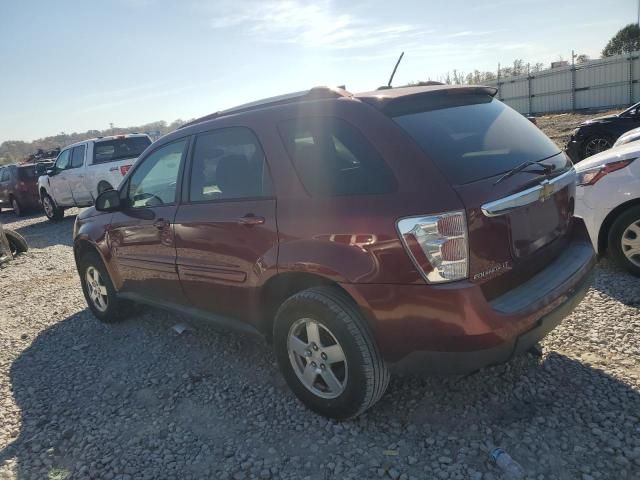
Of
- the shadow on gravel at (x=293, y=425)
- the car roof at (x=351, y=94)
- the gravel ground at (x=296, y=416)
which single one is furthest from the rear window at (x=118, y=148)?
the car roof at (x=351, y=94)

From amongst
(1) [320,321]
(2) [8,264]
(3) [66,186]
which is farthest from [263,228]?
(3) [66,186]

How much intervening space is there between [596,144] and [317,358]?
10.5 meters

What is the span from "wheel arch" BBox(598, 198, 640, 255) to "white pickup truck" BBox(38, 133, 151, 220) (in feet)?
31.6

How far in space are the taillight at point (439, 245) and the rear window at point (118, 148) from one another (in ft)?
35.2

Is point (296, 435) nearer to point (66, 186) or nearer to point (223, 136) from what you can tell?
point (223, 136)

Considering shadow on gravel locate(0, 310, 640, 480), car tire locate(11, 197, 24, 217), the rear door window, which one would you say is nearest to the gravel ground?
shadow on gravel locate(0, 310, 640, 480)

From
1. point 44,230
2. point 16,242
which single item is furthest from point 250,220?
point 44,230

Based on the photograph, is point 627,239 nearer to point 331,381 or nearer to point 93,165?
point 331,381

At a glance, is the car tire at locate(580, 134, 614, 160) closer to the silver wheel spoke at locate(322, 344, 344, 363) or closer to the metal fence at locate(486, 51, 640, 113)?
the silver wheel spoke at locate(322, 344, 344, 363)

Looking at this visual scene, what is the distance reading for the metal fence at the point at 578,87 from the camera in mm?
23719

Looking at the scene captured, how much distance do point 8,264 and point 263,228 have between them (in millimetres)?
7635

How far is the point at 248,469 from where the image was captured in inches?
105

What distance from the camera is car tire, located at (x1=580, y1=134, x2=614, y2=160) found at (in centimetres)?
1085

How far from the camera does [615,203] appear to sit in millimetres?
4402
